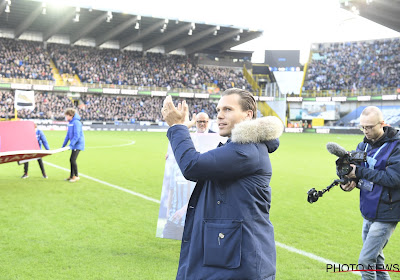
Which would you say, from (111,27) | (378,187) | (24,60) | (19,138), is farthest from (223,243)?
(24,60)

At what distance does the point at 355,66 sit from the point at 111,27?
37.8 meters

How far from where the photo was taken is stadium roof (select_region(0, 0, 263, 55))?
145 ft

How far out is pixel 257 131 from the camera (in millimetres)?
2521

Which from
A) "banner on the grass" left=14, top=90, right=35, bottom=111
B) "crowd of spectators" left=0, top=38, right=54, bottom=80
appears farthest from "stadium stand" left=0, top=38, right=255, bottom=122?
"banner on the grass" left=14, top=90, right=35, bottom=111

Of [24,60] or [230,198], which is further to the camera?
[24,60]

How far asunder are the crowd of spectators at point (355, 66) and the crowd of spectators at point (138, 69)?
13.0 meters

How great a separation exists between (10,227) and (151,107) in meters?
50.4

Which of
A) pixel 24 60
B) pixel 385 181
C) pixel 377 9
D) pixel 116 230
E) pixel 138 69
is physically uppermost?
pixel 377 9

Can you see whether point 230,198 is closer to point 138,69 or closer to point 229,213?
point 229,213

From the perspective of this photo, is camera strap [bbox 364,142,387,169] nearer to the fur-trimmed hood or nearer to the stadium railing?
the fur-trimmed hood

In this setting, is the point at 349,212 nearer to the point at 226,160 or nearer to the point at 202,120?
the point at 202,120

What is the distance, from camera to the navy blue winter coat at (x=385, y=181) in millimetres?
3869

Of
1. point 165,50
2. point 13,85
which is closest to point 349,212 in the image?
point 13,85

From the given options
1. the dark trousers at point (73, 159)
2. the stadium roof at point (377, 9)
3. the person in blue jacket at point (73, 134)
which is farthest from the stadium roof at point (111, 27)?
the dark trousers at point (73, 159)
